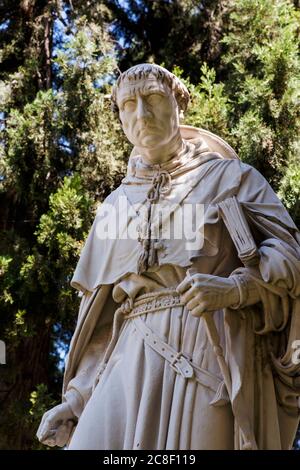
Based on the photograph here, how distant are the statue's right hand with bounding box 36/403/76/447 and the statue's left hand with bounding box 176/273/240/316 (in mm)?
928

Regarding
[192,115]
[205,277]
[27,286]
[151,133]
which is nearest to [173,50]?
[192,115]

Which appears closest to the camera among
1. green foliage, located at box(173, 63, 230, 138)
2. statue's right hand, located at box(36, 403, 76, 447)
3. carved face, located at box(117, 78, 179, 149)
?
statue's right hand, located at box(36, 403, 76, 447)

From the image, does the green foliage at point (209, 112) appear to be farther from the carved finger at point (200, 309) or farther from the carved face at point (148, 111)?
the carved finger at point (200, 309)

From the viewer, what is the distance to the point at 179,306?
4969mm

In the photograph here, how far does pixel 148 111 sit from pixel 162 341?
1343 mm

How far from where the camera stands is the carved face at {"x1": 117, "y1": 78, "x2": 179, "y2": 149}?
550 cm

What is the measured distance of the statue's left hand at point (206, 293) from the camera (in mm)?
4648

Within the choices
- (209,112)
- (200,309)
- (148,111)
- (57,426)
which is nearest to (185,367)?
(200,309)

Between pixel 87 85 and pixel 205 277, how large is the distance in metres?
7.79

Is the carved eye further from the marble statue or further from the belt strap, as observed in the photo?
the belt strap

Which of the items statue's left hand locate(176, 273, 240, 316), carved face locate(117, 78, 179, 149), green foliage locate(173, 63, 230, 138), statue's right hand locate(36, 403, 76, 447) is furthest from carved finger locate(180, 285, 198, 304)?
green foliage locate(173, 63, 230, 138)

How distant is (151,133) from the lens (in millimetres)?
5547

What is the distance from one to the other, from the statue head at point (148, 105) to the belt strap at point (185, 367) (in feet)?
3.83

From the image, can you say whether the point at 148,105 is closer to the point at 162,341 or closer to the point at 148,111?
the point at 148,111
